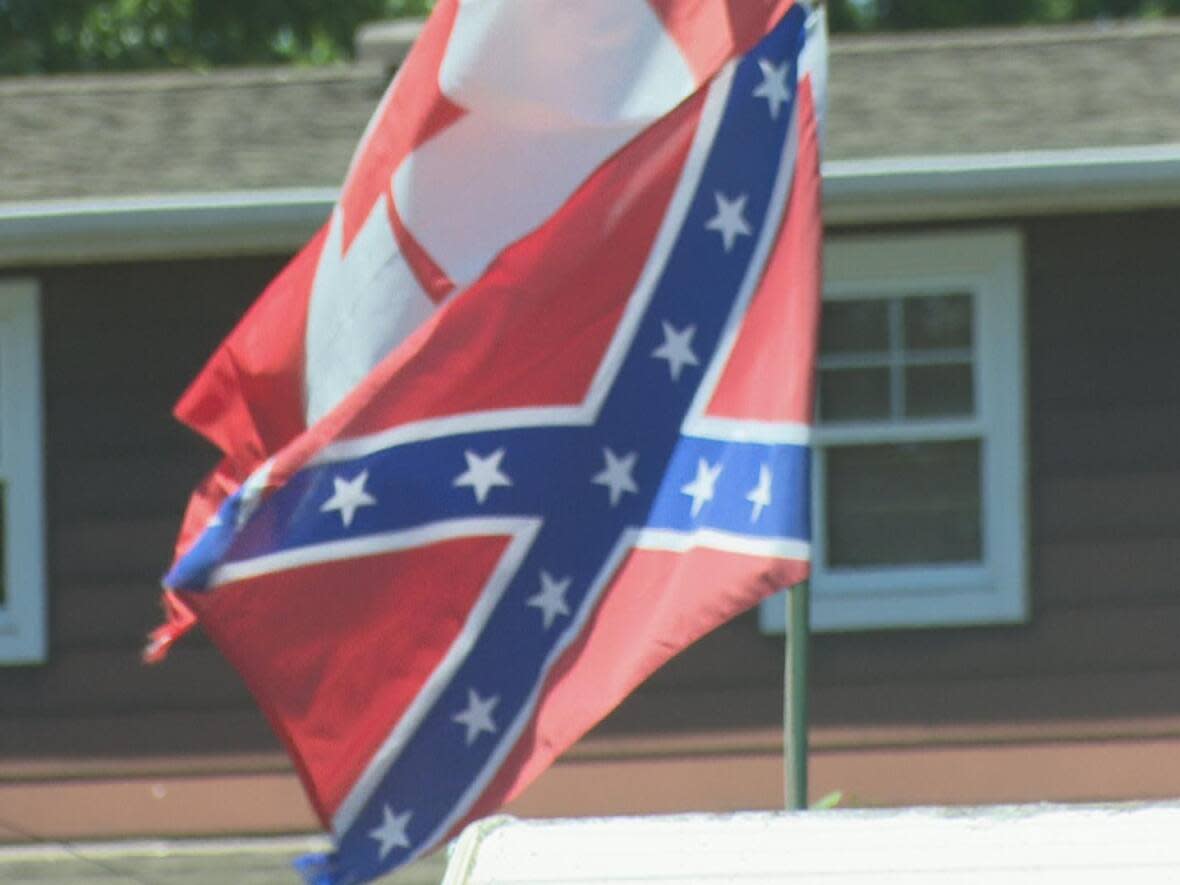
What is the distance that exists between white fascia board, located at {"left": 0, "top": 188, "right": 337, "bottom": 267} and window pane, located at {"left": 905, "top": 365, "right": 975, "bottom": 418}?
7.43 ft

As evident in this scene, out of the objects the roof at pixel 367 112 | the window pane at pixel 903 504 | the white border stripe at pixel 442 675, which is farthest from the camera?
the roof at pixel 367 112

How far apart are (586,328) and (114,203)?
3.60 m

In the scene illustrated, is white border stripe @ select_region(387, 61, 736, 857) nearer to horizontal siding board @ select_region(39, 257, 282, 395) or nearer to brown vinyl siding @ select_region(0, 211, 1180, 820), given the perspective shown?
brown vinyl siding @ select_region(0, 211, 1180, 820)

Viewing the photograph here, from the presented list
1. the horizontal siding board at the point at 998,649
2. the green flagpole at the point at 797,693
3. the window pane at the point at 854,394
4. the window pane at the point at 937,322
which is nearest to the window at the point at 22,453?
the horizontal siding board at the point at 998,649

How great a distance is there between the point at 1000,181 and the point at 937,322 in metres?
0.62

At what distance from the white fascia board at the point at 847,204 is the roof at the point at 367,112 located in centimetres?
23

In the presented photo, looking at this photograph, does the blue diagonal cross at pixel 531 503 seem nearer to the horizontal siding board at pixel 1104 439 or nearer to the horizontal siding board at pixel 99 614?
the horizontal siding board at pixel 1104 439

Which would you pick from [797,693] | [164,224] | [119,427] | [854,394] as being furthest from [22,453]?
[797,693]

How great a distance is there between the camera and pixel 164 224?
7598mm

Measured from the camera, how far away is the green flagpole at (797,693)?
4633 millimetres

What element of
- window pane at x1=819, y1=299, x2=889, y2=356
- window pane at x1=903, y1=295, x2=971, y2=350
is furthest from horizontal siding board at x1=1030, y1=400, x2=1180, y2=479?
window pane at x1=819, y1=299, x2=889, y2=356

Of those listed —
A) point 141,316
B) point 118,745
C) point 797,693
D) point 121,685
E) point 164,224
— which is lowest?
point 118,745

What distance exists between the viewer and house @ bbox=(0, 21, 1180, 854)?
759cm

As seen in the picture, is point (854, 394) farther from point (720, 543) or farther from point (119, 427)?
point (720, 543)
